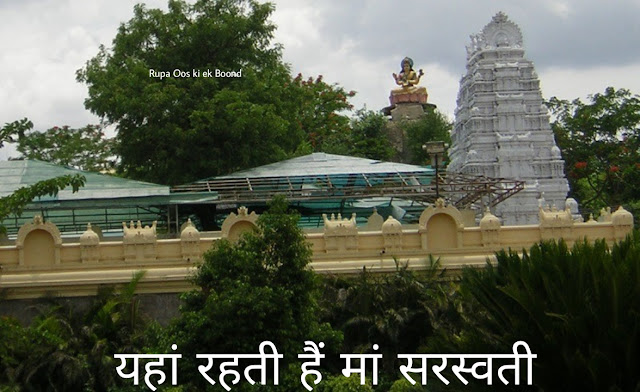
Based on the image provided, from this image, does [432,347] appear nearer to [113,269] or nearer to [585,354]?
[585,354]

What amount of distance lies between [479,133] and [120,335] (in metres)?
31.4

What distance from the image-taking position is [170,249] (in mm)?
24938

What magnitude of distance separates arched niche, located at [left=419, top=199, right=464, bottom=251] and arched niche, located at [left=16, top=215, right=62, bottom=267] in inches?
310

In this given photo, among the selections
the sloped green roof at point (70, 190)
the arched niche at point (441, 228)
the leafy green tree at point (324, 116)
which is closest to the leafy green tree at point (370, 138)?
the leafy green tree at point (324, 116)

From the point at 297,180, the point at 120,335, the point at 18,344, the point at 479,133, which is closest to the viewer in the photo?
the point at 18,344

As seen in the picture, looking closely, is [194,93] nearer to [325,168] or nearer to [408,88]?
[325,168]

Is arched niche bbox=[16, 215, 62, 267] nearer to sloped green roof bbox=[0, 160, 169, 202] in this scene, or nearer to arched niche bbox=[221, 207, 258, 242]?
arched niche bbox=[221, 207, 258, 242]

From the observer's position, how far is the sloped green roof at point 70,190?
102 feet

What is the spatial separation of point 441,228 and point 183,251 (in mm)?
5629

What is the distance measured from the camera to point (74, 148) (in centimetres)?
5884

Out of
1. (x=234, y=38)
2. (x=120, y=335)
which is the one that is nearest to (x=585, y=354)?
(x=120, y=335)

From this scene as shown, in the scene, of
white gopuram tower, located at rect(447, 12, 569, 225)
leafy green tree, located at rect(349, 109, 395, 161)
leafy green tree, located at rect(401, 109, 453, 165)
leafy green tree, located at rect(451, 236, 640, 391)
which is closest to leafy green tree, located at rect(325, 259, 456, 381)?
leafy green tree, located at rect(451, 236, 640, 391)

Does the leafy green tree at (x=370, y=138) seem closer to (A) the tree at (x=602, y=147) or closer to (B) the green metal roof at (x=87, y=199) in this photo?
(A) the tree at (x=602, y=147)

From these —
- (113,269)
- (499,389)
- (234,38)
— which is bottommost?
(499,389)
